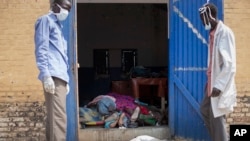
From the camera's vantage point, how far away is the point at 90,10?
15.2 metres

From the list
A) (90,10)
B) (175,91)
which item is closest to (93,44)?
(90,10)

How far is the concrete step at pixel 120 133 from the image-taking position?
7805mm

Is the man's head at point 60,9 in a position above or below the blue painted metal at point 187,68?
above

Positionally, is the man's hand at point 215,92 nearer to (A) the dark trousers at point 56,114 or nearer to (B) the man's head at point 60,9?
(A) the dark trousers at point 56,114

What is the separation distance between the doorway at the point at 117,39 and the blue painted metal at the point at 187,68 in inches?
282

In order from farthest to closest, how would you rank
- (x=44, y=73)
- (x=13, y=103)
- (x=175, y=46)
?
(x=175, y=46) → (x=13, y=103) → (x=44, y=73)

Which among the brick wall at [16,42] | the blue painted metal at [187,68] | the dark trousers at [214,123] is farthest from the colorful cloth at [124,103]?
the dark trousers at [214,123]

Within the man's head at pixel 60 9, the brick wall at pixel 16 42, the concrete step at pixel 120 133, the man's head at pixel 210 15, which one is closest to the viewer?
the man's head at pixel 60 9

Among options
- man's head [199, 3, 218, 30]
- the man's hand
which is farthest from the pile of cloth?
man's head [199, 3, 218, 30]

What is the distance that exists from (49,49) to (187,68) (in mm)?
3002

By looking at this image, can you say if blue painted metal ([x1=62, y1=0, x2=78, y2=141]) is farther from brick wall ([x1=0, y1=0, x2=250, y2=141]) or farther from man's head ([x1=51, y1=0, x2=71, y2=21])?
man's head ([x1=51, y1=0, x2=71, y2=21])

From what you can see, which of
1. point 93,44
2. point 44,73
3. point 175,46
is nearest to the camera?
point 44,73

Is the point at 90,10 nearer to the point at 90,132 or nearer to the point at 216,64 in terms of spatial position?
the point at 90,132

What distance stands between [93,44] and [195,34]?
26.1ft
